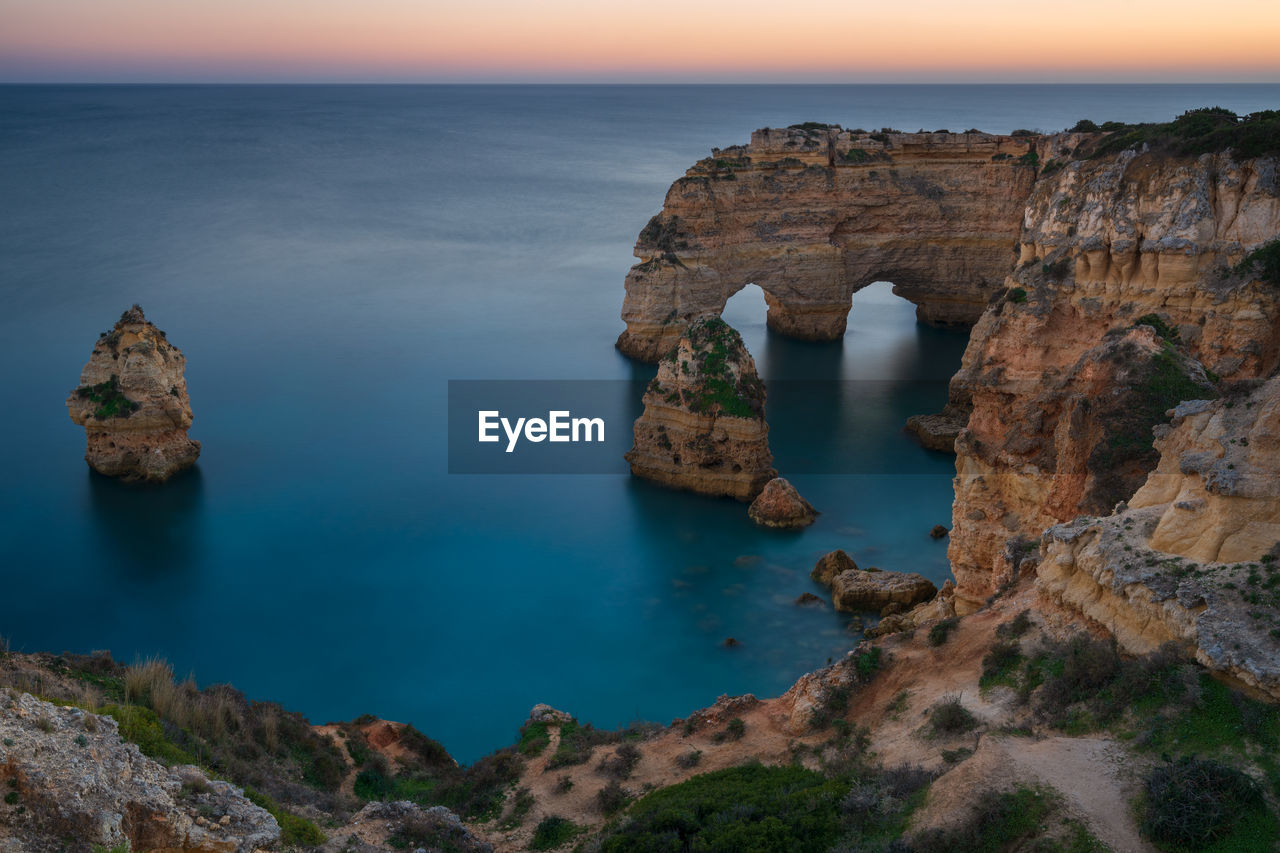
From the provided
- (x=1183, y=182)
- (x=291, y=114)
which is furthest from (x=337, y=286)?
(x=291, y=114)

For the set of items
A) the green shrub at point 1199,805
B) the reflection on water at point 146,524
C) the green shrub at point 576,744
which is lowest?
the reflection on water at point 146,524

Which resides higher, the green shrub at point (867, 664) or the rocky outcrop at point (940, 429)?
the green shrub at point (867, 664)

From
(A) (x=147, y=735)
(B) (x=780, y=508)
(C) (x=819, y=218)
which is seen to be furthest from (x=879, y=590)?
(C) (x=819, y=218)

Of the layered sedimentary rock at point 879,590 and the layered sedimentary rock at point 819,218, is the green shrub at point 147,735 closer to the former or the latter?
the layered sedimentary rock at point 879,590

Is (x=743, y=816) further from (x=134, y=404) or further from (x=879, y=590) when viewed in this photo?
(x=134, y=404)

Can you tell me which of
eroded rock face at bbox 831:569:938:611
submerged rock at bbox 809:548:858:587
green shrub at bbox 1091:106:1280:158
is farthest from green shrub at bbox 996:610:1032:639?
green shrub at bbox 1091:106:1280:158

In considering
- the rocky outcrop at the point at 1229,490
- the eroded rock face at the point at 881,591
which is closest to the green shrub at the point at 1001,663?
the rocky outcrop at the point at 1229,490

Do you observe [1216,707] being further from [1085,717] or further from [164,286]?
[164,286]
